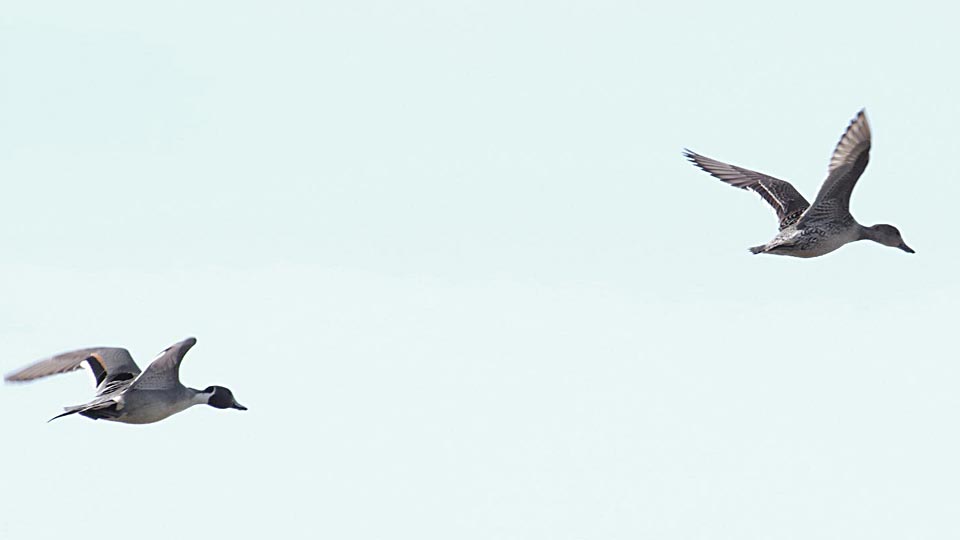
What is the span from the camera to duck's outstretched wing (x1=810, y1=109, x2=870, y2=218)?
89.6ft

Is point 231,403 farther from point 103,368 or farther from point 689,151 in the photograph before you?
point 689,151

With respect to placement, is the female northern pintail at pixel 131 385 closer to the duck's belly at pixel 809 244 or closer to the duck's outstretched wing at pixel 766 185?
the duck's belly at pixel 809 244

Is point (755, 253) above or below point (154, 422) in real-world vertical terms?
above

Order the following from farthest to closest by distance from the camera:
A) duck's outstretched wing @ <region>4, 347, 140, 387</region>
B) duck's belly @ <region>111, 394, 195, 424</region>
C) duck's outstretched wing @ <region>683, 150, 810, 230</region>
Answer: duck's outstretched wing @ <region>683, 150, 810, 230</region> → duck's outstretched wing @ <region>4, 347, 140, 387</region> → duck's belly @ <region>111, 394, 195, 424</region>

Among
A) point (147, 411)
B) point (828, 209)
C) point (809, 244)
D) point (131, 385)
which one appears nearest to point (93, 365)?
point (131, 385)

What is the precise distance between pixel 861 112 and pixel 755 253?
302 centimetres

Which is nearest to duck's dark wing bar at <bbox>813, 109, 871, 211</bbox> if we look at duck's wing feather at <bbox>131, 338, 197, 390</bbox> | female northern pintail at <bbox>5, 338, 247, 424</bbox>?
female northern pintail at <bbox>5, 338, 247, 424</bbox>

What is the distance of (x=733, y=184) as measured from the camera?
32.3 meters

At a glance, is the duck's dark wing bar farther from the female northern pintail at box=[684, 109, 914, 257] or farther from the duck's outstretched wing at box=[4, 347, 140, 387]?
the duck's outstretched wing at box=[4, 347, 140, 387]

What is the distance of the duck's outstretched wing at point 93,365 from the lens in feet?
90.9

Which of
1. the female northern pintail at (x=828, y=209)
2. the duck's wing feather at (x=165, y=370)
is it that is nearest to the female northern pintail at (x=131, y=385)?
the duck's wing feather at (x=165, y=370)

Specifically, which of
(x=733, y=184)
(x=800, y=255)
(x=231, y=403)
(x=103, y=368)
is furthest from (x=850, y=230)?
(x=103, y=368)

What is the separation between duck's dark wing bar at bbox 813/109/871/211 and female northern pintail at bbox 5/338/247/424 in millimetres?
10758

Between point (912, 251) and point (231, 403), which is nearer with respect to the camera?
point (231, 403)
